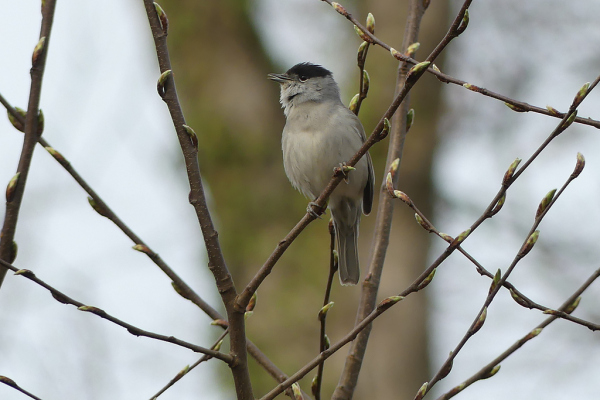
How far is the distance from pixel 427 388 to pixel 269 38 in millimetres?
7071

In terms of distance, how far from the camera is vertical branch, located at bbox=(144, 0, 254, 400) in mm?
2598

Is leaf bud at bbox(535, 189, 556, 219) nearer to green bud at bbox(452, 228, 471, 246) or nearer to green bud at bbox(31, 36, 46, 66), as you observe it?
green bud at bbox(452, 228, 471, 246)

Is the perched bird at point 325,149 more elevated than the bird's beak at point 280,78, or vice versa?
the bird's beak at point 280,78

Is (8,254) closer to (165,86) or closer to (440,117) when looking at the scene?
(165,86)

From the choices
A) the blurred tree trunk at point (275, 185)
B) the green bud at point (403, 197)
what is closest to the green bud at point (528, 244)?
the green bud at point (403, 197)

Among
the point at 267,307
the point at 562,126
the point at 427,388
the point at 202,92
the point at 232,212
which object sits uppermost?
the point at 202,92

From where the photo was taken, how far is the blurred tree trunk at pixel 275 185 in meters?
7.42

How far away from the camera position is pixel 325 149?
5.06 meters

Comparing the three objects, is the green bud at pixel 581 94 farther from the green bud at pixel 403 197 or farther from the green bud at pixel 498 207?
the green bud at pixel 403 197

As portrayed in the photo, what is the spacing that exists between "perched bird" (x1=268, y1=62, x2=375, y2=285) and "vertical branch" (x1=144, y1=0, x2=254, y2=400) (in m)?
2.34

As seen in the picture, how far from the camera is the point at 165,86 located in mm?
2592

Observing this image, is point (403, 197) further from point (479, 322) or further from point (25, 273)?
point (25, 273)

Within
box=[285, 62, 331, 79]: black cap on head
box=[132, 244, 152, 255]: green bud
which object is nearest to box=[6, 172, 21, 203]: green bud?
box=[132, 244, 152, 255]: green bud

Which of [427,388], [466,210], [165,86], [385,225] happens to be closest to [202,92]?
[466,210]
